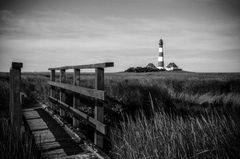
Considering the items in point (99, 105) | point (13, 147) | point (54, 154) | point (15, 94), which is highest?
point (15, 94)

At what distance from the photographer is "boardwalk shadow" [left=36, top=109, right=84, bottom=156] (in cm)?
367

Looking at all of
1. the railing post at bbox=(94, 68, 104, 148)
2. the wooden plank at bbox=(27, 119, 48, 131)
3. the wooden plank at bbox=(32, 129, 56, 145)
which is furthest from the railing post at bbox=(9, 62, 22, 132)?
the wooden plank at bbox=(27, 119, 48, 131)

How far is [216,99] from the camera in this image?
28.1 ft

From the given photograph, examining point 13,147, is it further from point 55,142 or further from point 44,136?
point 44,136

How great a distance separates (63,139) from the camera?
4.25 metres

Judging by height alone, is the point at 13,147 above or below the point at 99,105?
below

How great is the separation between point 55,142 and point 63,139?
8.0 inches

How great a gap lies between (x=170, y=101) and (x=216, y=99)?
6.70ft

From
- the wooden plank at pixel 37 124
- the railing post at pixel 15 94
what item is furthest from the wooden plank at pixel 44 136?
the railing post at pixel 15 94

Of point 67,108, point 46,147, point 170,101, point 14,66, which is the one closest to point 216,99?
point 170,101

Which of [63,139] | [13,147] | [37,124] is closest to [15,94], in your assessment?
[13,147]

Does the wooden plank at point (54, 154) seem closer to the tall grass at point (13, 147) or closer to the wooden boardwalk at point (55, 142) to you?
the wooden boardwalk at point (55, 142)

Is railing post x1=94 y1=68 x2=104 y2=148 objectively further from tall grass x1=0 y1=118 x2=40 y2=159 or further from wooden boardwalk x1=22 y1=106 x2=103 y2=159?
tall grass x1=0 y1=118 x2=40 y2=159

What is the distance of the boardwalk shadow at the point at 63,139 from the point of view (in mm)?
3672
